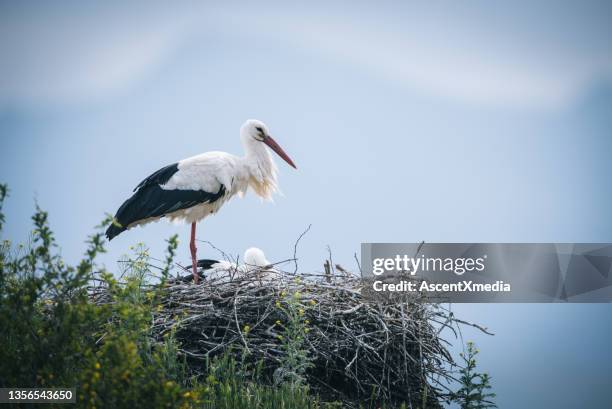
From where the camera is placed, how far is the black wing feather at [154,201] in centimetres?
718

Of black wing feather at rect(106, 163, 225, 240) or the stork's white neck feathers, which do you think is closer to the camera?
black wing feather at rect(106, 163, 225, 240)

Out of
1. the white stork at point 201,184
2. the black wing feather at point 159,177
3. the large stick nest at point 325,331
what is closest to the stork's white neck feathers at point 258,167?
the white stork at point 201,184

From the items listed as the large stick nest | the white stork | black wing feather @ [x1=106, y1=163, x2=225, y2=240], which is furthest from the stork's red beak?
the large stick nest

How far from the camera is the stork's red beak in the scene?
8.31 metres

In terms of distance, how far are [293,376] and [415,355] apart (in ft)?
4.03

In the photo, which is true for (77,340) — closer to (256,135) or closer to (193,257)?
(193,257)

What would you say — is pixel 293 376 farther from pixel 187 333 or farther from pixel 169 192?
pixel 169 192

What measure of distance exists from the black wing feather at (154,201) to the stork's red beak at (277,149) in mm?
1099

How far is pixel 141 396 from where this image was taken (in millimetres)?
3680

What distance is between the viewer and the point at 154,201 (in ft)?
23.8

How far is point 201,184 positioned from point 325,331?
7.66 ft

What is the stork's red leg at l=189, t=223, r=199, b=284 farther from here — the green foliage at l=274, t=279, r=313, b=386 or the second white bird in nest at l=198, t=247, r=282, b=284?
the green foliage at l=274, t=279, r=313, b=386

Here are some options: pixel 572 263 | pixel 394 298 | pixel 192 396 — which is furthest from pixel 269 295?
pixel 572 263

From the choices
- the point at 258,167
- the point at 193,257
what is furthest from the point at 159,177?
the point at 258,167
